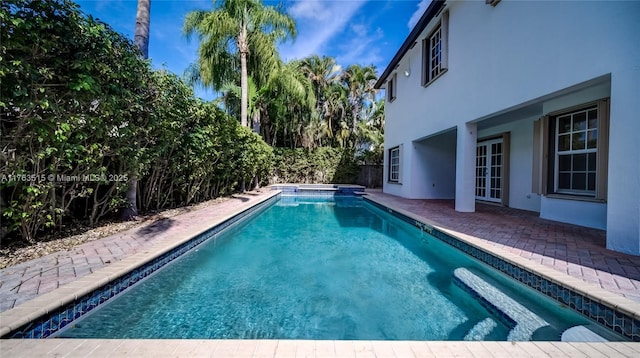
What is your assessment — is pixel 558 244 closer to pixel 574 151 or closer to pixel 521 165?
pixel 574 151

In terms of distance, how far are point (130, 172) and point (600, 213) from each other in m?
10.2

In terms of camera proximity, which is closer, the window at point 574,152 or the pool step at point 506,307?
the pool step at point 506,307

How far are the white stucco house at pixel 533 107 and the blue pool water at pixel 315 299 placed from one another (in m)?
2.91

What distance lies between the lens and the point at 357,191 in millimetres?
17156

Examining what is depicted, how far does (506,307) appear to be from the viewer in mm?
3301

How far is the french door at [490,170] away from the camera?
33.8ft

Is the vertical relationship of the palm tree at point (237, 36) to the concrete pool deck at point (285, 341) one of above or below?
above

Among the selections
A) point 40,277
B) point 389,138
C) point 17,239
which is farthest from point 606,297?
point 389,138

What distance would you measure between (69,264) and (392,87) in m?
15.0

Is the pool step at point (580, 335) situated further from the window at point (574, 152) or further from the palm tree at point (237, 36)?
the palm tree at point (237, 36)

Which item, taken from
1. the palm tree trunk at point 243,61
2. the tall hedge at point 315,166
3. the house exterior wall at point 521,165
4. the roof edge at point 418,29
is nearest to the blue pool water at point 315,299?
the house exterior wall at point 521,165

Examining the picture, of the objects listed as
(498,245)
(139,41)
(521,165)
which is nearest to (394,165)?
(521,165)

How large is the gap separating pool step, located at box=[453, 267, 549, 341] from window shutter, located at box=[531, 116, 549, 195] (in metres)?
4.75

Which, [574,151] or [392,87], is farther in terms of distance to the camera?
[392,87]
